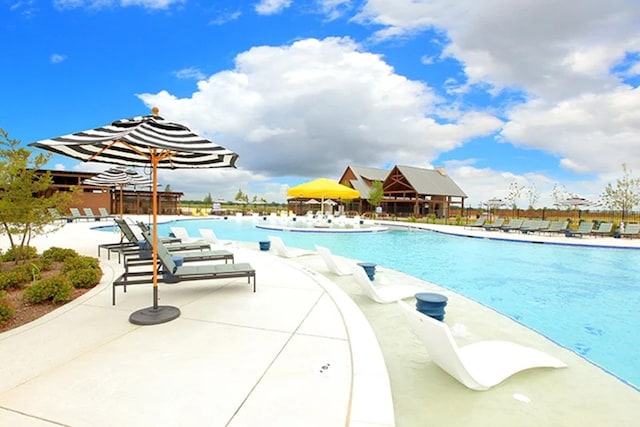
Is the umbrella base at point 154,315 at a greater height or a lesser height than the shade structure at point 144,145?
lesser

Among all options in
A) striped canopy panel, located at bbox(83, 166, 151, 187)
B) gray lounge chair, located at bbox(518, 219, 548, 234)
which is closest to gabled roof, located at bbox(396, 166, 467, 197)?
gray lounge chair, located at bbox(518, 219, 548, 234)

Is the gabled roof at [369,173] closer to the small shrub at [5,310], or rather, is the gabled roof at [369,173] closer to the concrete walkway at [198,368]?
the concrete walkway at [198,368]

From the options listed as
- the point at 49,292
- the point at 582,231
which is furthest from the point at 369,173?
the point at 49,292

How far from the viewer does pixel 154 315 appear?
4.04 metres

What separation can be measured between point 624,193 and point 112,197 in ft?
144

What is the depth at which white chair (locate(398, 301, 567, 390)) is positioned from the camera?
258 cm

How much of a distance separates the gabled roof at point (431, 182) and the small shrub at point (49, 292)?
110 feet

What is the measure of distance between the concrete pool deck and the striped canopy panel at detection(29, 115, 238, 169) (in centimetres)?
208

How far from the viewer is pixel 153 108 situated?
4.26 meters

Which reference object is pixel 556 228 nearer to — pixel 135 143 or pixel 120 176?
pixel 135 143

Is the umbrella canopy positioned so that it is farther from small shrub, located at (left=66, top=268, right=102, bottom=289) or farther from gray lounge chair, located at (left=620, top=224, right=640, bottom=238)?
gray lounge chair, located at (left=620, top=224, right=640, bottom=238)

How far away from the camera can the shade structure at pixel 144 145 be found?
11.1ft

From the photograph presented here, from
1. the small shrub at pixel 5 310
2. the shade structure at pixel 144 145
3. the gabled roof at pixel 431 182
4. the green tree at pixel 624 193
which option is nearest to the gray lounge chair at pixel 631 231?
the green tree at pixel 624 193

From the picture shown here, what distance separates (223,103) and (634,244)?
1963cm
